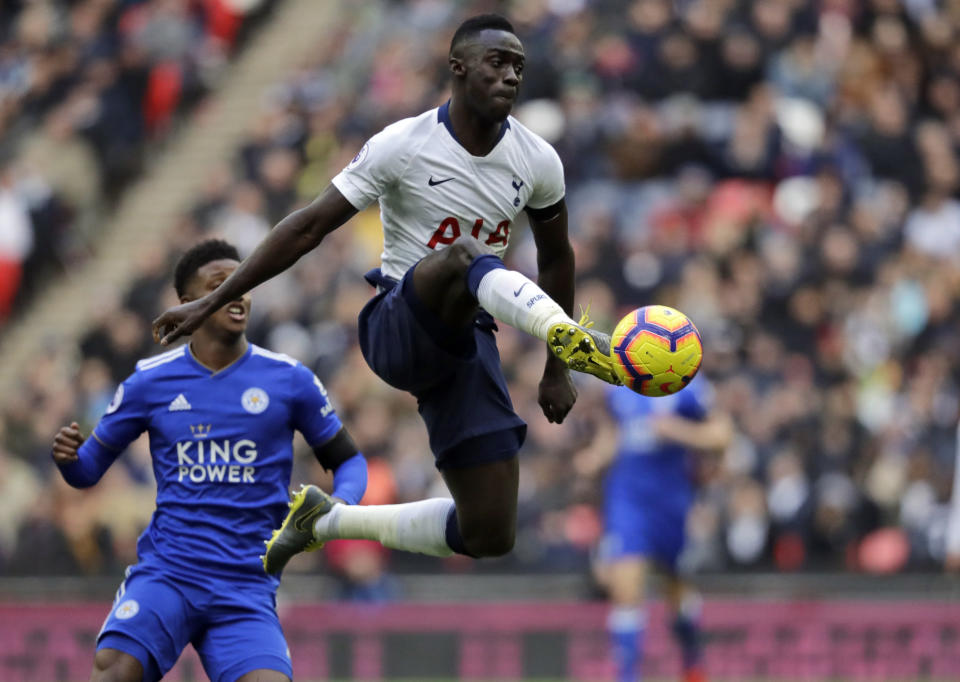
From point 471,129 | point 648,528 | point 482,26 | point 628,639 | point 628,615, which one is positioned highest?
point 482,26

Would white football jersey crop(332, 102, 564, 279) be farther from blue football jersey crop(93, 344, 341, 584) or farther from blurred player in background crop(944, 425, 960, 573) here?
blurred player in background crop(944, 425, 960, 573)

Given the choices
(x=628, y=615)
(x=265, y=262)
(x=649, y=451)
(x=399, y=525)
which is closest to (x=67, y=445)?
(x=265, y=262)

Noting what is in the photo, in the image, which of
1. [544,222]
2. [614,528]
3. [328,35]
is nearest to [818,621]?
[614,528]

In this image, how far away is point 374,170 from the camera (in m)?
Result: 7.27

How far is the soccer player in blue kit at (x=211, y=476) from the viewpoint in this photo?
24.2 feet

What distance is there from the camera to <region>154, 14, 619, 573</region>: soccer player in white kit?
713cm

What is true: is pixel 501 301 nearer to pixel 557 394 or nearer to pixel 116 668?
pixel 557 394

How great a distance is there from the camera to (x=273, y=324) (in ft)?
50.8

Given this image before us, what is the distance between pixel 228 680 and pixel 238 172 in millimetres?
11058

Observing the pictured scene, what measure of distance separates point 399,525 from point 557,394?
2.99 feet

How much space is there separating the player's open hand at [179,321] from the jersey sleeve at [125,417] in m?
0.80

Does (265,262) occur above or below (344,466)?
above

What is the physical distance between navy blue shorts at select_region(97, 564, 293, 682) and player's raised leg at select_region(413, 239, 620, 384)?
1516 millimetres

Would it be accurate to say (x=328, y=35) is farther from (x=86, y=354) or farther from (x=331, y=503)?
(x=331, y=503)
